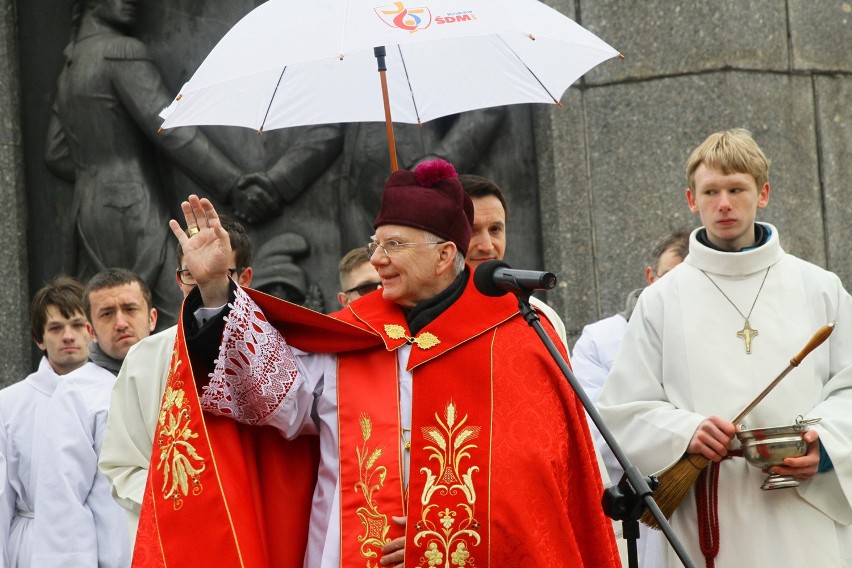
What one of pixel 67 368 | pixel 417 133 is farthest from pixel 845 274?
pixel 67 368

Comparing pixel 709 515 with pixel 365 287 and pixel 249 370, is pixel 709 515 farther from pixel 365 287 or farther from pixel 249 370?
pixel 365 287

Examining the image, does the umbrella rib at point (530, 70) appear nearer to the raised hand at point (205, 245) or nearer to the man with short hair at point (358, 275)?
the man with short hair at point (358, 275)

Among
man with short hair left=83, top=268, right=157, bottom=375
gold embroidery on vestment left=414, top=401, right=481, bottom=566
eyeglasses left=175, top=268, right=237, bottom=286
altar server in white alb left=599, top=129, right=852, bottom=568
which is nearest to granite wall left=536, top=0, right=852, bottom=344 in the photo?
man with short hair left=83, top=268, right=157, bottom=375

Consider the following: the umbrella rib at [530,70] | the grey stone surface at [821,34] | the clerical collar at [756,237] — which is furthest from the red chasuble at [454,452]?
the grey stone surface at [821,34]

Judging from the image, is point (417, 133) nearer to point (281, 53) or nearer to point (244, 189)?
point (244, 189)

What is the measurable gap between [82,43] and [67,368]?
97.7 inches

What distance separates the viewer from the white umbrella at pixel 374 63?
4.84 m

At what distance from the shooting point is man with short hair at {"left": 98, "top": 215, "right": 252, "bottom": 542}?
552 cm

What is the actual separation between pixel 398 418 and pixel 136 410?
1.47 metres

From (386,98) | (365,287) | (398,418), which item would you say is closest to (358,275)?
(365,287)

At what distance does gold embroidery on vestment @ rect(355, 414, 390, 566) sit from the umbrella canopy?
1.22 metres

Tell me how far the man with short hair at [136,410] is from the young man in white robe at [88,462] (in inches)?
21.1

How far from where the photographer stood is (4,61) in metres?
8.65

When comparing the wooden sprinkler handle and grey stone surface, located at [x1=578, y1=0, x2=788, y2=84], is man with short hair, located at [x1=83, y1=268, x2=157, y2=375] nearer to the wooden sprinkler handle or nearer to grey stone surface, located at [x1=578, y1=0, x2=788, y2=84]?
the wooden sprinkler handle
